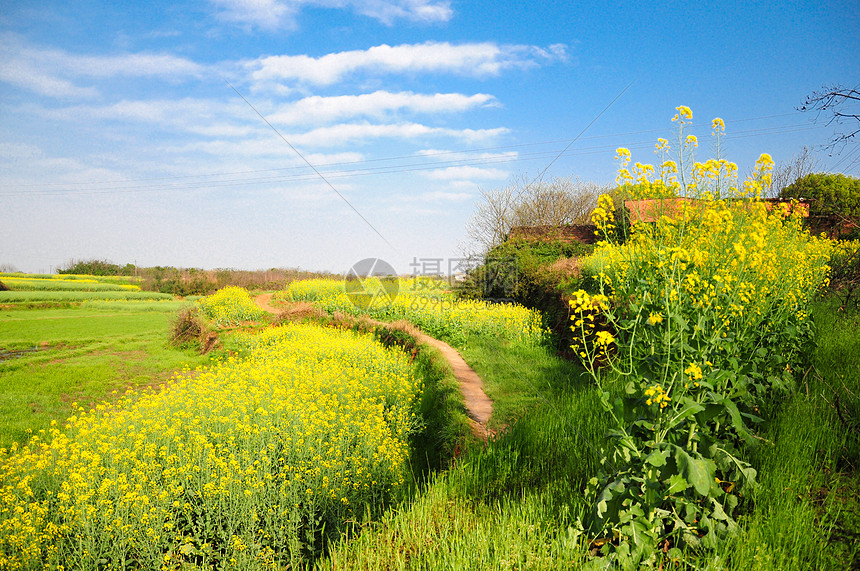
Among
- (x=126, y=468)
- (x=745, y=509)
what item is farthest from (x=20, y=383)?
(x=745, y=509)

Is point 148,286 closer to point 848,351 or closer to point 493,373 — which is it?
point 493,373

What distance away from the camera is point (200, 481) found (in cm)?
424

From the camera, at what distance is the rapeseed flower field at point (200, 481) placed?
143 inches

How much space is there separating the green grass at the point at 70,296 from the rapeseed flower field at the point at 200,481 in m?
7.12

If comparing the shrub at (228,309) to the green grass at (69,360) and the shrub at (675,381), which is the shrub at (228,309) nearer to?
the green grass at (69,360)

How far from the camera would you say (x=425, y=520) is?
334 centimetres

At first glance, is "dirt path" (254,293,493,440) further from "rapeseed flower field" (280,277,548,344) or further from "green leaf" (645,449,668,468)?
"green leaf" (645,449,668,468)

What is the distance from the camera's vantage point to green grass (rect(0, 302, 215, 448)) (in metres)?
6.58

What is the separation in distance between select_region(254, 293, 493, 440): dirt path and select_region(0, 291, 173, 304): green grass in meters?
10.8

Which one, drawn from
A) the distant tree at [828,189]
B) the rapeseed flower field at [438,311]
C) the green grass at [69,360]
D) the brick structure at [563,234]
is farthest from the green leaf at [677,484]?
the distant tree at [828,189]

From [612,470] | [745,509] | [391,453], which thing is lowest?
[391,453]

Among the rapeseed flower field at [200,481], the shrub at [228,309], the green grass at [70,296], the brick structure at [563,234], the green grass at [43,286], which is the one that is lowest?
the rapeseed flower field at [200,481]

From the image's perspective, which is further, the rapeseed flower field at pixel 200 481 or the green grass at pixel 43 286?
the green grass at pixel 43 286

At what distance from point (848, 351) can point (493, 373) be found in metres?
5.12
